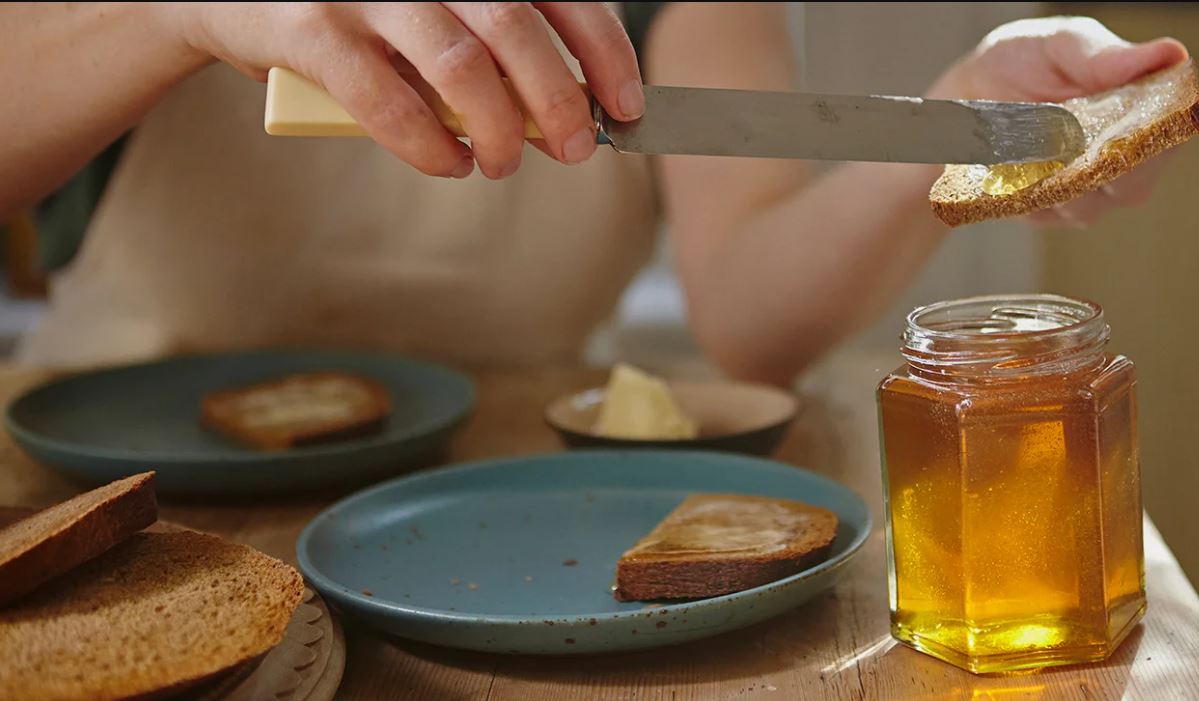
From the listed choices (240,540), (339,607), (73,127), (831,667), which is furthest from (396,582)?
(73,127)

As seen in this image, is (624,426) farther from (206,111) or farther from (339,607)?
(206,111)

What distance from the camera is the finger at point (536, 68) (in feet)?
2.40

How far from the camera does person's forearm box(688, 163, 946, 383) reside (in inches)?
54.4

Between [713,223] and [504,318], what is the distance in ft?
1.25

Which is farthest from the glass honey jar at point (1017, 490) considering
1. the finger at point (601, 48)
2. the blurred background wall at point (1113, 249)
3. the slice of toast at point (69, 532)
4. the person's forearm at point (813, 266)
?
the blurred background wall at point (1113, 249)

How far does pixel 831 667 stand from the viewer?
0.77 metres

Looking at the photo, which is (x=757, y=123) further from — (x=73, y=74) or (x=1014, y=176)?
(x=73, y=74)

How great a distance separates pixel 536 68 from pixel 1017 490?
1.27 feet

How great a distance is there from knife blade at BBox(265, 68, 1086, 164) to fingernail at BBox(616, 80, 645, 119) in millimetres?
15

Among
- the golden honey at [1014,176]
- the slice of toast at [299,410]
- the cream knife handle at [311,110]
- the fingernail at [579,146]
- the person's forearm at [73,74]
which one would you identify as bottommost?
the slice of toast at [299,410]

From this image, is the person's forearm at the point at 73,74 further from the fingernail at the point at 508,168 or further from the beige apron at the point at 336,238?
the beige apron at the point at 336,238

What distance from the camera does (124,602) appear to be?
0.69 meters

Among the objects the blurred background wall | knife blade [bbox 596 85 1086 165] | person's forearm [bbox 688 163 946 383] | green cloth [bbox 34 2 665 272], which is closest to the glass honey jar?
knife blade [bbox 596 85 1086 165]

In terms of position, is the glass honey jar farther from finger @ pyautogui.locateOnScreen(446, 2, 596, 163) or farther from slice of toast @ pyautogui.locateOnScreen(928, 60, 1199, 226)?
finger @ pyautogui.locateOnScreen(446, 2, 596, 163)
